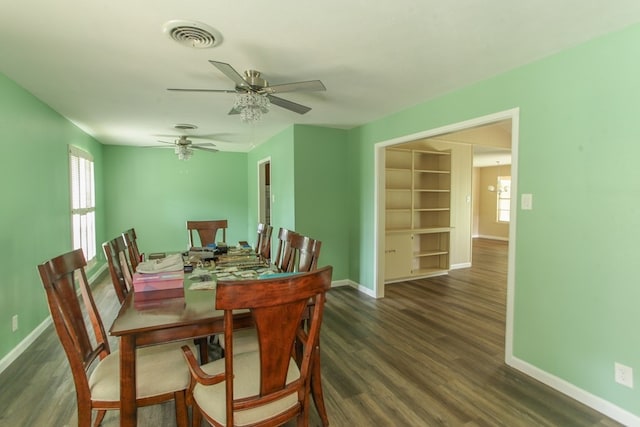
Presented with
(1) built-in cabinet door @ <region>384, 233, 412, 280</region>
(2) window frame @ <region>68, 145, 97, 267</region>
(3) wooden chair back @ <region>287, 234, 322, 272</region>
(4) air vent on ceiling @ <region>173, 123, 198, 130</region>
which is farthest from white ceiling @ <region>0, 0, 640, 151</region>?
(1) built-in cabinet door @ <region>384, 233, 412, 280</region>

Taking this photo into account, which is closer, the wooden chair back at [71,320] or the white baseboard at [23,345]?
the wooden chair back at [71,320]

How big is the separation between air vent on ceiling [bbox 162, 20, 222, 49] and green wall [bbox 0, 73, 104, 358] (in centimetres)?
181

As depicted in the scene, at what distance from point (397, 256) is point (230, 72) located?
380 cm

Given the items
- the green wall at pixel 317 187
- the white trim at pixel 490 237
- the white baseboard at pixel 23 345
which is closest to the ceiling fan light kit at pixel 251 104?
the green wall at pixel 317 187

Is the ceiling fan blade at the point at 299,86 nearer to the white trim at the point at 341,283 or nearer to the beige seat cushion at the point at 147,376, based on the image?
the beige seat cushion at the point at 147,376

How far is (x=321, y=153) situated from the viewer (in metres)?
4.54

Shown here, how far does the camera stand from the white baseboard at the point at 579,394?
6.12ft

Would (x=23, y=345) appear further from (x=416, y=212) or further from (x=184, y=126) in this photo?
(x=416, y=212)

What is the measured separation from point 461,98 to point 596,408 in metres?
2.54

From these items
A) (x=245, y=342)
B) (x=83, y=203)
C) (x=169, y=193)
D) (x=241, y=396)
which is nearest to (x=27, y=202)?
(x=83, y=203)

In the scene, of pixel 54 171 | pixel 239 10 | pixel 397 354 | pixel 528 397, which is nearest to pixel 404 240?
pixel 397 354

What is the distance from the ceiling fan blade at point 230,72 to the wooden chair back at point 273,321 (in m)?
1.34

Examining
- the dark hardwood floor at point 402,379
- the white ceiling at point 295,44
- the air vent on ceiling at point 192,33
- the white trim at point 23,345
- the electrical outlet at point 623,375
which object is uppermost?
the white ceiling at point 295,44

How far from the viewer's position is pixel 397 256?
4.91m
